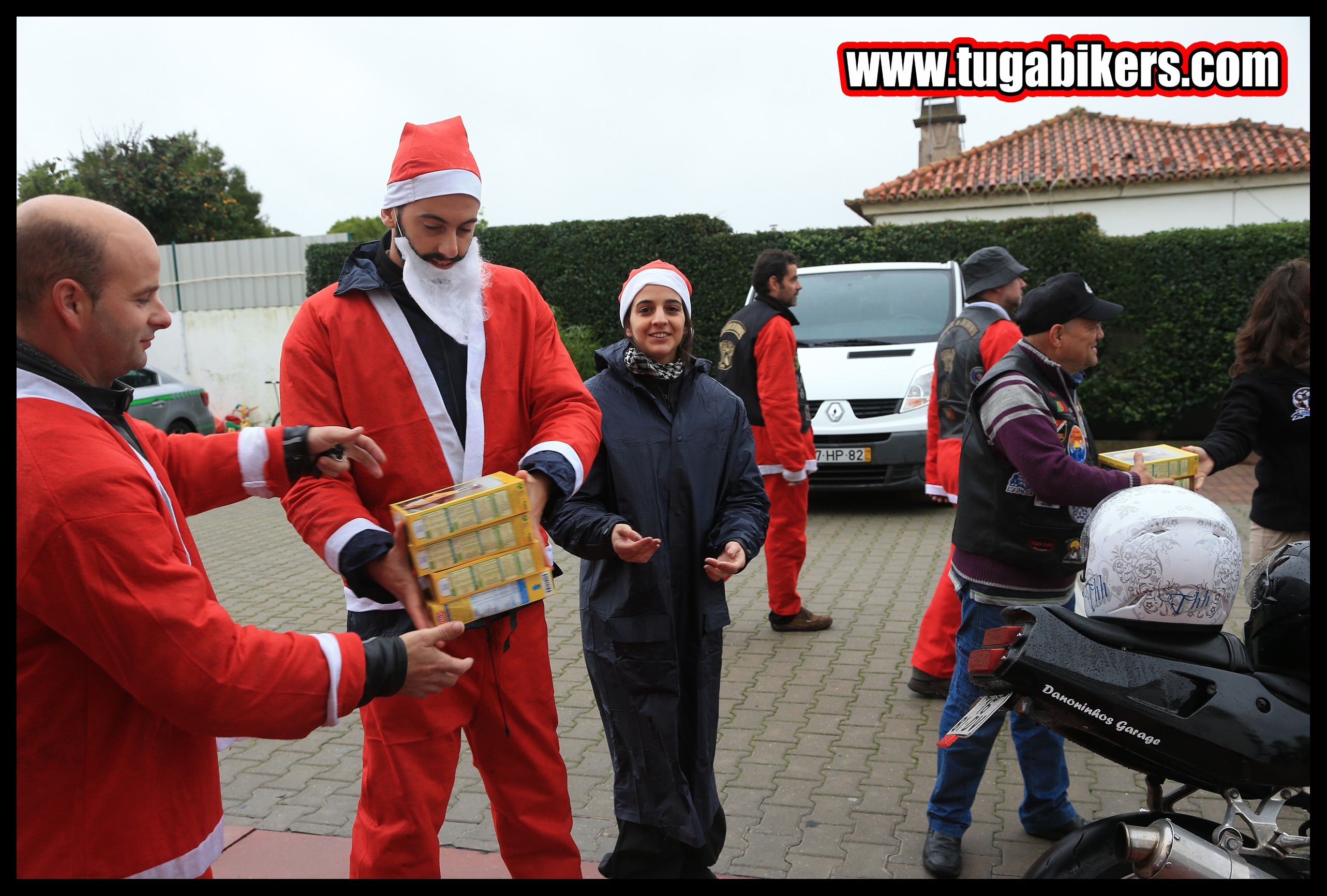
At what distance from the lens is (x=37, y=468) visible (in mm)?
1562

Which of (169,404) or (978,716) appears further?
(169,404)

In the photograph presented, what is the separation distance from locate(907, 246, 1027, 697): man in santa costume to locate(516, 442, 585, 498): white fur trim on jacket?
8.15 feet

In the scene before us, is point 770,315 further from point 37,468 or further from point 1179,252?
point 1179,252

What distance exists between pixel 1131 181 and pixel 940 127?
34.4 ft

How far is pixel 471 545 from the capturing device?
2197mm

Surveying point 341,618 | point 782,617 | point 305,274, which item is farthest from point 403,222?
point 305,274

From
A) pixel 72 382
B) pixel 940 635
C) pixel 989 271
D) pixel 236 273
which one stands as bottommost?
pixel 940 635

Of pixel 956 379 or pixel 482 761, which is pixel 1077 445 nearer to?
pixel 956 379

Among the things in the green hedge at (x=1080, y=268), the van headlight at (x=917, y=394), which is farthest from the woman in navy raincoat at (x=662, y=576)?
the green hedge at (x=1080, y=268)

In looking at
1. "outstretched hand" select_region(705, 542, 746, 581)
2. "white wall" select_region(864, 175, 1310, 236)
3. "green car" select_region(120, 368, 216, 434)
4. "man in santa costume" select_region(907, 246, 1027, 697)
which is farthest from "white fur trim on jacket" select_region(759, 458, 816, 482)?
"white wall" select_region(864, 175, 1310, 236)

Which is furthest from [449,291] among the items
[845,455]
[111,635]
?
[845,455]

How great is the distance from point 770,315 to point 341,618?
357 cm

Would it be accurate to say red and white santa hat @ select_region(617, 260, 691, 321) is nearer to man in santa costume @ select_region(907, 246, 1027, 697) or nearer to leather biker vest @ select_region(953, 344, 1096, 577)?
leather biker vest @ select_region(953, 344, 1096, 577)

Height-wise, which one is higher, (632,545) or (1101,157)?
(1101,157)
